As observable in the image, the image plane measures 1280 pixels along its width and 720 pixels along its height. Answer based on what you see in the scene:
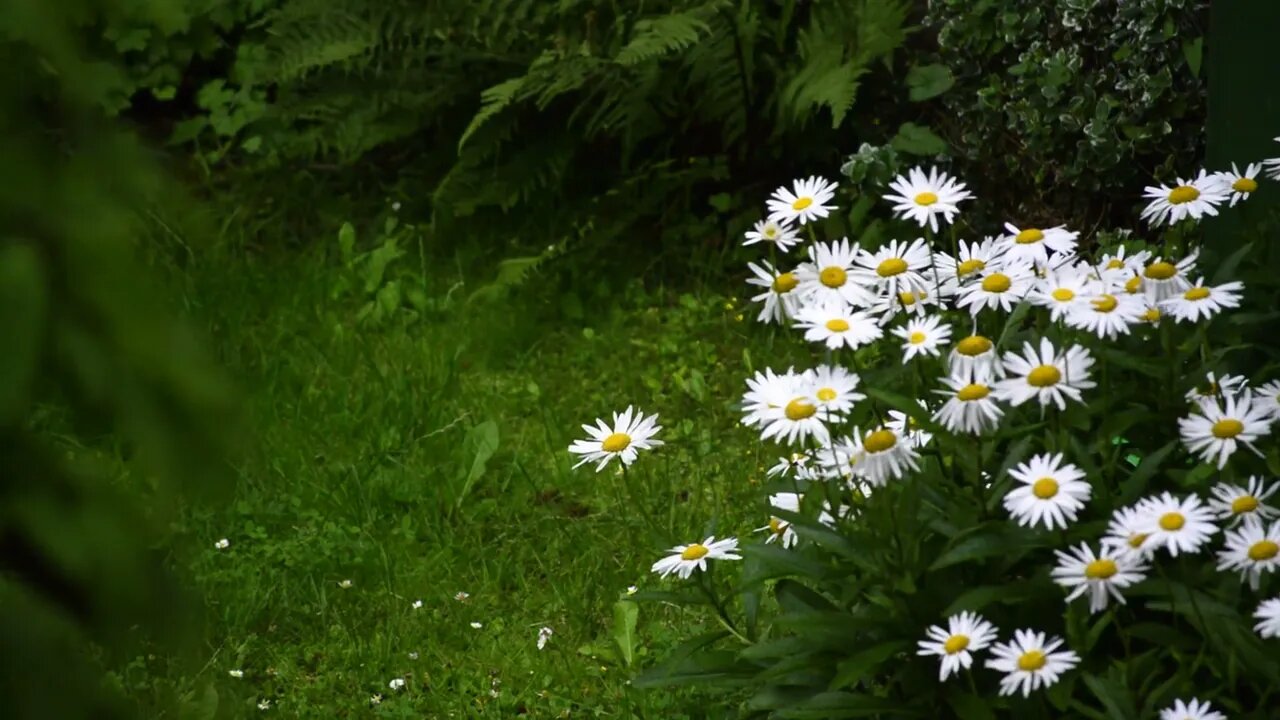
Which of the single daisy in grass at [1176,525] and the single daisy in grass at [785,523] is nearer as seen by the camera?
the single daisy in grass at [1176,525]

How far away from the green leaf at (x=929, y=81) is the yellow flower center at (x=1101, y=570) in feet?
8.51

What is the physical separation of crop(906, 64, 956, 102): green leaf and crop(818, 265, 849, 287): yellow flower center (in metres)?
2.16

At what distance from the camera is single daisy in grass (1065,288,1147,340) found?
2.12 metres

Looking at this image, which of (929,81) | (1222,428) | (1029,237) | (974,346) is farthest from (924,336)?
(929,81)

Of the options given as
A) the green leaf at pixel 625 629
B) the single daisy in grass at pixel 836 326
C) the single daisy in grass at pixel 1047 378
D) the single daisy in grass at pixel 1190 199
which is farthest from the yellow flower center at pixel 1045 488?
the green leaf at pixel 625 629

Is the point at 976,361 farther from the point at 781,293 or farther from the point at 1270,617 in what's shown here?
the point at 1270,617

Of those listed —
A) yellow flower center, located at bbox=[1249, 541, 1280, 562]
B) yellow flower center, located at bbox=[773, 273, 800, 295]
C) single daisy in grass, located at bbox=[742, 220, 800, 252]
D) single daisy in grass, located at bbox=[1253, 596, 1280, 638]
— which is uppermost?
single daisy in grass, located at bbox=[742, 220, 800, 252]

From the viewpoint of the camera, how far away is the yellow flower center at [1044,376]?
2.05 meters

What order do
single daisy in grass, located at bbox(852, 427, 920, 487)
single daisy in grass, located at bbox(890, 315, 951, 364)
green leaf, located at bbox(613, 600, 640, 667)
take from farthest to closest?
green leaf, located at bbox(613, 600, 640, 667) < single daisy in grass, located at bbox(890, 315, 951, 364) < single daisy in grass, located at bbox(852, 427, 920, 487)

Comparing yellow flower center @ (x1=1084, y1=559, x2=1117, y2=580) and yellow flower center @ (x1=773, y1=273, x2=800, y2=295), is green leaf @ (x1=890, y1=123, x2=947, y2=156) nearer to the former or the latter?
yellow flower center @ (x1=773, y1=273, x2=800, y2=295)

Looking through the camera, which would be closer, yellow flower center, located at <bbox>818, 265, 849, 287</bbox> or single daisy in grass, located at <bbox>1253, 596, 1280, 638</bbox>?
single daisy in grass, located at <bbox>1253, 596, 1280, 638</bbox>

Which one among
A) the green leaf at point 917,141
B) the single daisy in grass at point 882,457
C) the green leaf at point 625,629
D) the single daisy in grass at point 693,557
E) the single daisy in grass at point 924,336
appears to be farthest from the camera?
the green leaf at point 917,141

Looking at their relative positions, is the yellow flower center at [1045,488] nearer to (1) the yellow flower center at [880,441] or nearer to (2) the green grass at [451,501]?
(1) the yellow flower center at [880,441]

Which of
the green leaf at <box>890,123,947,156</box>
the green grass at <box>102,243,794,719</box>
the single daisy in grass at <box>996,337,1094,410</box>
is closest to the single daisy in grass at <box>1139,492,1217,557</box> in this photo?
the single daisy in grass at <box>996,337,1094,410</box>
